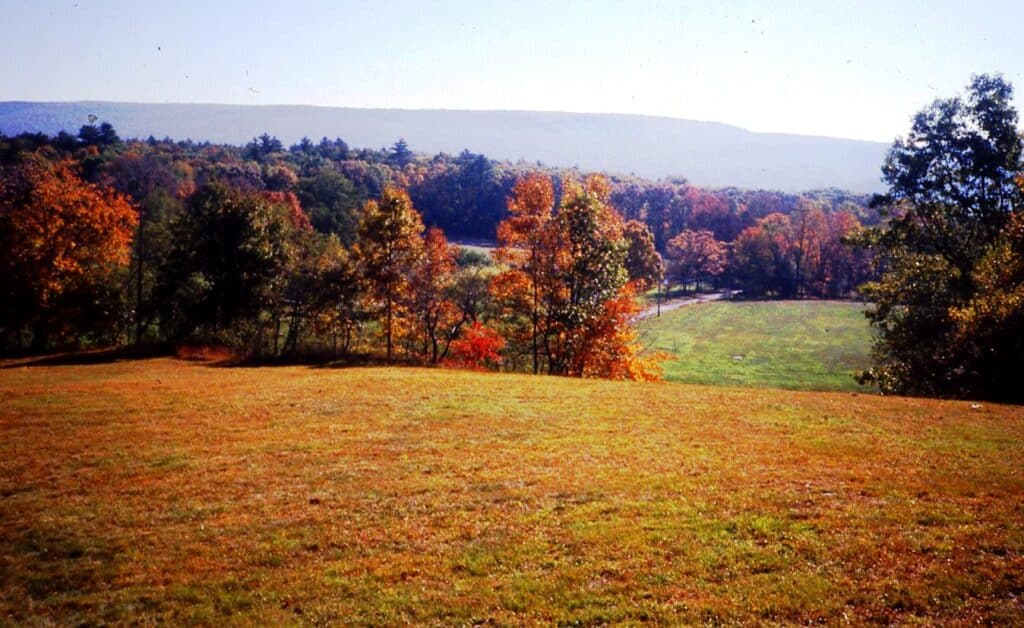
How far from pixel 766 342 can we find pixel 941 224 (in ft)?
132

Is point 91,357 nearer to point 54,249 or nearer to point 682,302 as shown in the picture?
point 54,249

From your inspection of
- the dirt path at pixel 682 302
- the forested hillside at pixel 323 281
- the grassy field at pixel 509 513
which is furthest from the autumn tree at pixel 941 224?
the dirt path at pixel 682 302

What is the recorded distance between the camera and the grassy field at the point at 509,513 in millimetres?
10062

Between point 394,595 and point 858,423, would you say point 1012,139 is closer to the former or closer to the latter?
point 858,423

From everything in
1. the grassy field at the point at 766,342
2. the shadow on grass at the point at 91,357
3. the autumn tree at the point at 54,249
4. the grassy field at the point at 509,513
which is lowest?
the grassy field at the point at 766,342

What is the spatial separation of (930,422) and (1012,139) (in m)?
21.9

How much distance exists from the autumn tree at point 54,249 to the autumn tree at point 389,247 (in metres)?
19.7

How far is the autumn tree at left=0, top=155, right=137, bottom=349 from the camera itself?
4566 cm

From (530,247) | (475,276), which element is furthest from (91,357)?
(530,247)

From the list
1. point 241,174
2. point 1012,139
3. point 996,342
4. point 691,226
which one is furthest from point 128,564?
point 691,226

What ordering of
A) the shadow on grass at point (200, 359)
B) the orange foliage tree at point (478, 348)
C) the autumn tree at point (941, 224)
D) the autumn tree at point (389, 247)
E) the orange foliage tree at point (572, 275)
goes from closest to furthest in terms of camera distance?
the autumn tree at point (941, 224) < the shadow on grass at point (200, 359) < the orange foliage tree at point (572, 275) < the autumn tree at point (389, 247) < the orange foliage tree at point (478, 348)

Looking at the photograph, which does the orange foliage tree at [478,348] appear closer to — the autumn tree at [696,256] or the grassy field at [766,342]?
the grassy field at [766,342]

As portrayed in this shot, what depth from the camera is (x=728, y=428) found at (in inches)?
794

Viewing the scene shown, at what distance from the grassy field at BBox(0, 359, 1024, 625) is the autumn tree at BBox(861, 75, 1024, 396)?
36.5 feet
